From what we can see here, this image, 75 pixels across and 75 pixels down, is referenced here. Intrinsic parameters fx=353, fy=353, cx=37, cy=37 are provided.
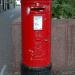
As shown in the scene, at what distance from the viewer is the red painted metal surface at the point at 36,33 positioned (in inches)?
207

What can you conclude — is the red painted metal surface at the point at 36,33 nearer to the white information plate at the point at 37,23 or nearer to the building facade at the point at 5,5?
the white information plate at the point at 37,23

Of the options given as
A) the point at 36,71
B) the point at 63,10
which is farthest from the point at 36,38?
the point at 63,10

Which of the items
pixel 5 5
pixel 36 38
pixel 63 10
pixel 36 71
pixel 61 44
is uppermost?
pixel 63 10

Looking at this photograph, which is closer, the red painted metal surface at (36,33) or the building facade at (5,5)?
the red painted metal surface at (36,33)

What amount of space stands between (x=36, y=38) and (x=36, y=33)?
8 centimetres

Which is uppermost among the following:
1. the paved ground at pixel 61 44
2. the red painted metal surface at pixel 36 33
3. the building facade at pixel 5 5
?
the red painted metal surface at pixel 36 33

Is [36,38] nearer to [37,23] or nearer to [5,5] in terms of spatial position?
[37,23]

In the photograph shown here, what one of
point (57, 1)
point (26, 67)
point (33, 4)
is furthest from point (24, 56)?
point (57, 1)

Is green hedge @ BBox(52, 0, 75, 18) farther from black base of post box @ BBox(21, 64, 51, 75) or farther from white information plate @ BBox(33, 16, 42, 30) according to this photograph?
black base of post box @ BBox(21, 64, 51, 75)

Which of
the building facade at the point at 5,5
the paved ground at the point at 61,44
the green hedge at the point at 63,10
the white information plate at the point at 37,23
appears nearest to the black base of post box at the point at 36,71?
the white information plate at the point at 37,23

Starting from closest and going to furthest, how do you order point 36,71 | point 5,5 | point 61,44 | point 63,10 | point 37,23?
point 36,71 < point 37,23 < point 61,44 < point 63,10 < point 5,5

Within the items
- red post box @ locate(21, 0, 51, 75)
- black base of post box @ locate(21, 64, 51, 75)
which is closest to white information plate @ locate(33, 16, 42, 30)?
red post box @ locate(21, 0, 51, 75)

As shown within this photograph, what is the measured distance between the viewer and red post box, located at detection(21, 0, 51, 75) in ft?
17.2

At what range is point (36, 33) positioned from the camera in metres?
5.27
